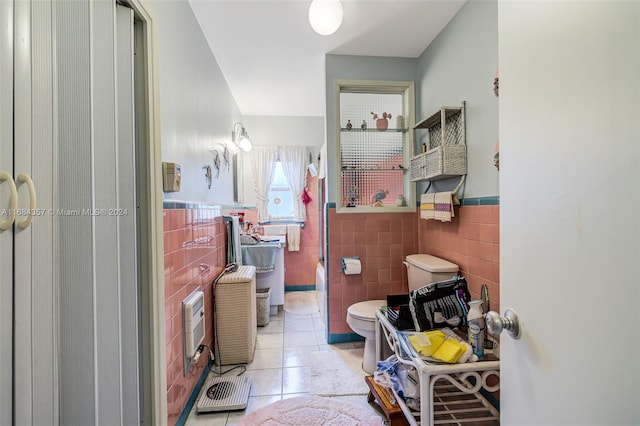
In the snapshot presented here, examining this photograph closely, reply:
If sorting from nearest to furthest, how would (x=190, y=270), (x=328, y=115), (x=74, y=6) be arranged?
(x=74, y=6) → (x=190, y=270) → (x=328, y=115)

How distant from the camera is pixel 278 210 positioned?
4.04 metres

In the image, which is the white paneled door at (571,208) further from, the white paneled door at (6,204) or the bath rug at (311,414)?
Answer: the white paneled door at (6,204)

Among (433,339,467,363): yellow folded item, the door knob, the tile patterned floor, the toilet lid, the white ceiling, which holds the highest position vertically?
the white ceiling

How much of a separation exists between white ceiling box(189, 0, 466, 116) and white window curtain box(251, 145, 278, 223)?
1.07 m

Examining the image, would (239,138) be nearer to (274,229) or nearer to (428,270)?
(274,229)

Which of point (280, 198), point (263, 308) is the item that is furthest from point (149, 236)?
point (280, 198)

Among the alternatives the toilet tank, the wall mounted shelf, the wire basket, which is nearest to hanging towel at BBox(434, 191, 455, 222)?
the wall mounted shelf

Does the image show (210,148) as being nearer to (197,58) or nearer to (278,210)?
(197,58)

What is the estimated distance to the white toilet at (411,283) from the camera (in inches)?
72.4

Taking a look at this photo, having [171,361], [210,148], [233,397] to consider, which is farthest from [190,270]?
[210,148]

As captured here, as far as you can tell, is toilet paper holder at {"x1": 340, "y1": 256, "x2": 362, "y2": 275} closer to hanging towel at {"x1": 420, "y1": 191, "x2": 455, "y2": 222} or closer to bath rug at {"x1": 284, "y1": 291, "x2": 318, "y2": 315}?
hanging towel at {"x1": 420, "y1": 191, "x2": 455, "y2": 222}

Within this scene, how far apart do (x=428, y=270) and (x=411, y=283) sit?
28 centimetres

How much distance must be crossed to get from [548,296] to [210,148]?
2246mm

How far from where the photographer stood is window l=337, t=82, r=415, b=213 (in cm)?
247
